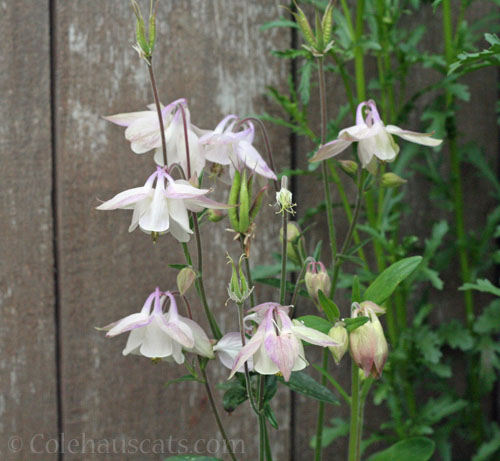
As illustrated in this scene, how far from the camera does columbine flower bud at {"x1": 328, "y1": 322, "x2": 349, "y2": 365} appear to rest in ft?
2.47

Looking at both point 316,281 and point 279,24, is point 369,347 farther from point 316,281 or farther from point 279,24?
point 279,24

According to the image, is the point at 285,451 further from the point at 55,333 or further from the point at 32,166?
the point at 32,166

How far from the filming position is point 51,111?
112cm

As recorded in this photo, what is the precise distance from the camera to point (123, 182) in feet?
3.80

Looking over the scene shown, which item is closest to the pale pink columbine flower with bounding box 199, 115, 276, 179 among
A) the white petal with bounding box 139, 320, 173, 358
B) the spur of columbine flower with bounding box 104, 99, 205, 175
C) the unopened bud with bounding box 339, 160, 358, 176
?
the spur of columbine flower with bounding box 104, 99, 205, 175

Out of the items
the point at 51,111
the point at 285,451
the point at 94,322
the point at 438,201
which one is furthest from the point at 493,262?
the point at 51,111

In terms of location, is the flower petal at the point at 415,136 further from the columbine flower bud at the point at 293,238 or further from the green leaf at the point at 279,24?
the green leaf at the point at 279,24

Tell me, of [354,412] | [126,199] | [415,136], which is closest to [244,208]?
[126,199]

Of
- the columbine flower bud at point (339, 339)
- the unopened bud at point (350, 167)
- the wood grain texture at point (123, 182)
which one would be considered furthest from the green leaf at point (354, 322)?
the wood grain texture at point (123, 182)

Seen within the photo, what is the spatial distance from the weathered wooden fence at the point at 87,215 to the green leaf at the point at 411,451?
377mm

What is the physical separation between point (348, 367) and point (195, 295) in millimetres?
368

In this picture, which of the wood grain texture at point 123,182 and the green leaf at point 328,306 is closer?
the green leaf at point 328,306

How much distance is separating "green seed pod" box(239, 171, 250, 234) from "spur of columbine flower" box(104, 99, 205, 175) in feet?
0.29

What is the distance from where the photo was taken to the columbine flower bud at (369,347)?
761mm
